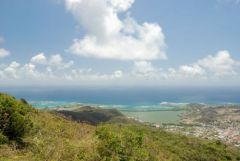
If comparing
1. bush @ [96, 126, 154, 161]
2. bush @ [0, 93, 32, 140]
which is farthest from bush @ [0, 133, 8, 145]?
bush @ [96, 126, 154, 161]

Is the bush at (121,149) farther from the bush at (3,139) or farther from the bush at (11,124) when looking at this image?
the bush at (3,139)

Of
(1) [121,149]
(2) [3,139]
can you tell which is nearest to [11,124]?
(2) [3,139]

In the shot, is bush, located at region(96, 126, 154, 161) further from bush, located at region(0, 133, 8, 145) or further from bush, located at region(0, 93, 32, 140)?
bush, located at region(0, 133, 8, 145)

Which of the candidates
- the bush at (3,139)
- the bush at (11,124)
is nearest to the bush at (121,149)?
the bush at (11,124)

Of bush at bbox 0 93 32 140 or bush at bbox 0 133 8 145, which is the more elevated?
bush at bbox 0 93 32 140

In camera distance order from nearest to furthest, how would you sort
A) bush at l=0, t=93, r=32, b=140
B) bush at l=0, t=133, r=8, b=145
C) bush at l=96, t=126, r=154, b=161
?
1. bush at l=0, t=133, r=8, b=145
2. bush at l=96, t=126, r=154, b=161
3. bush at l=0, t=93, r=32, b=140

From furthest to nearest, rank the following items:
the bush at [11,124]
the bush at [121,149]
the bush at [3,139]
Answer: the bush at [11,124] < the bush at [121,149] < the bush at [3,139]

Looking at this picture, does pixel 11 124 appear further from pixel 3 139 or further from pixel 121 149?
pixel 121 149

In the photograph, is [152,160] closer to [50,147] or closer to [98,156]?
[98,156]

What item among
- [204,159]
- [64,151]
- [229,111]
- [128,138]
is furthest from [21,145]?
[229,111]

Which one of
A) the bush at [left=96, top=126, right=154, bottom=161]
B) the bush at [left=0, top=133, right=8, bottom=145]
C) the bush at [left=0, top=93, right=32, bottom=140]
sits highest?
the bush at [left=0, top=93, right=32, bottom=140]

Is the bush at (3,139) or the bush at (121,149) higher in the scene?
the bush at (3,139)
